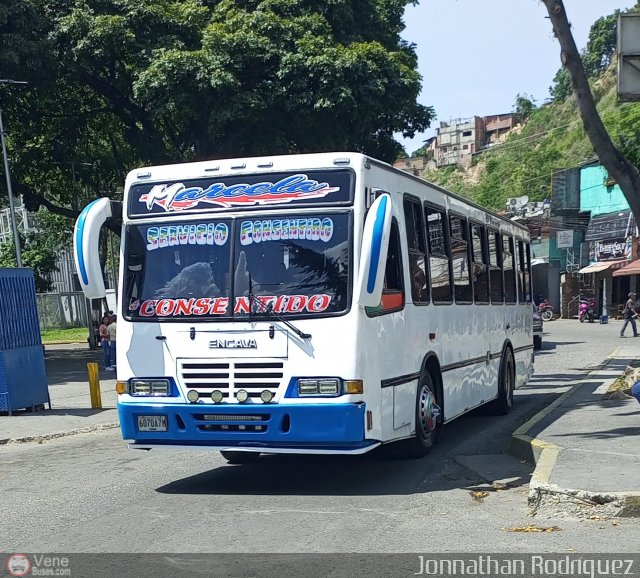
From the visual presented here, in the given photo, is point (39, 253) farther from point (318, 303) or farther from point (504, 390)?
point (318, 303)

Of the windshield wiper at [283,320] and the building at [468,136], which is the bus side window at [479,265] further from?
the building at [468,136]

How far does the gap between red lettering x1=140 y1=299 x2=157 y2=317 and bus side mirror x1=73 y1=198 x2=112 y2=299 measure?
0.42 m

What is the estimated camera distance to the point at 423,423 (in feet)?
32.7

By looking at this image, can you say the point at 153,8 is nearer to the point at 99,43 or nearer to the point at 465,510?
the point at 99,43

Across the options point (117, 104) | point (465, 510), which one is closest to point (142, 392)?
point (465, 510)

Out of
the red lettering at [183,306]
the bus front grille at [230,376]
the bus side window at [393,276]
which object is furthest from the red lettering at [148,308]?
the bus side window at [393,276]

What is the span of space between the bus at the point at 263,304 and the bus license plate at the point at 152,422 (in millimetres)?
13

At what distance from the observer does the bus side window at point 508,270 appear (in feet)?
49.6

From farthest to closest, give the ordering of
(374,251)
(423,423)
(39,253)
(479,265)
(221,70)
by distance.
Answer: (39,253) < (221,70) < (479,265) < (423,423) < (374,251)

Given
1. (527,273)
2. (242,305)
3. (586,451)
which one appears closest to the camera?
(242,305)

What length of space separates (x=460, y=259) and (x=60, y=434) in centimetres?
684

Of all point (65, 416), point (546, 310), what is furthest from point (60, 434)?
point (546, 310)

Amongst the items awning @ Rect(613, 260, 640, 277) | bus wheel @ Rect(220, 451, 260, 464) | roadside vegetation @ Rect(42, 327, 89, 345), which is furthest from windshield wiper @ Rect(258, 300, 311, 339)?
awning @ Rect(613, 260, 640, 277)

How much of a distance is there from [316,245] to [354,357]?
111 centimetres
